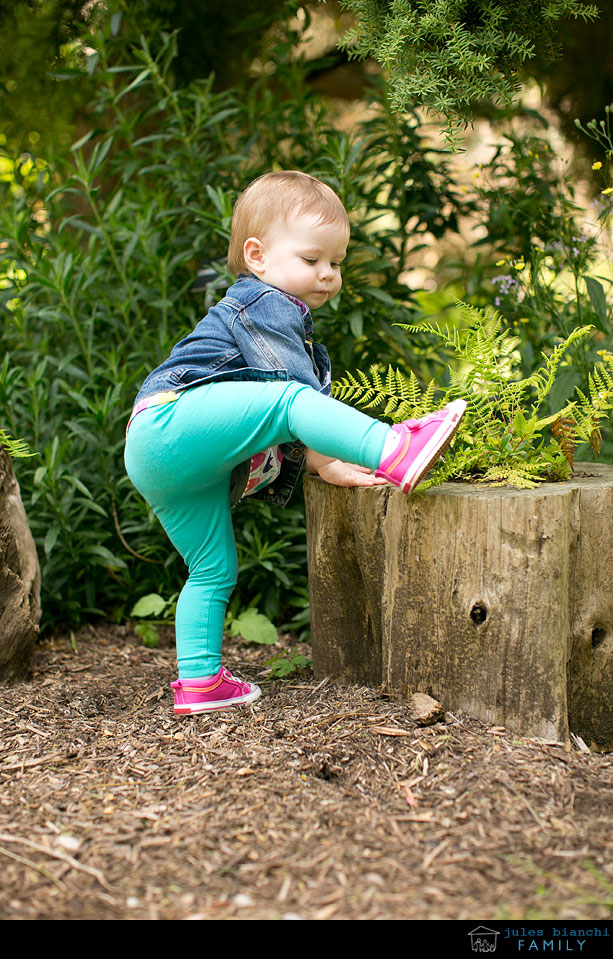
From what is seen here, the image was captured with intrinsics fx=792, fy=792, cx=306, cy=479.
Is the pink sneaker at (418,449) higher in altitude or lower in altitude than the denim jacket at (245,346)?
lower

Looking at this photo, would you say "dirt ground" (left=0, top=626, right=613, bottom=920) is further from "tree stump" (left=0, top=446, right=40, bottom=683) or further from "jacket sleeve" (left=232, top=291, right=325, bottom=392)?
"jacket sleeve" (left=232, top=291, right=325, bottom=392)

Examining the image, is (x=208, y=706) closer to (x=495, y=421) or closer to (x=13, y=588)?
(x=13, y=588)

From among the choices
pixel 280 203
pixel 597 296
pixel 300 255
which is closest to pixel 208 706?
pixel 300 255

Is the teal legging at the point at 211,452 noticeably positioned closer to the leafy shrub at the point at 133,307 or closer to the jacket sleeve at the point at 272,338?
the jacket sleeve at the point at 272,338

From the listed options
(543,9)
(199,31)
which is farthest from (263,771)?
(199,31)

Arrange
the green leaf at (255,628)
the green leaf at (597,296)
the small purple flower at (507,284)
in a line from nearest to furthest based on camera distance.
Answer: the green leaf at (597,296)
the green leaf at (255,628)
the small purple flower at (507,284)

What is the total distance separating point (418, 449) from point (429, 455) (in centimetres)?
4

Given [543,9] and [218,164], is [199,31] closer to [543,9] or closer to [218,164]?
[218,164]

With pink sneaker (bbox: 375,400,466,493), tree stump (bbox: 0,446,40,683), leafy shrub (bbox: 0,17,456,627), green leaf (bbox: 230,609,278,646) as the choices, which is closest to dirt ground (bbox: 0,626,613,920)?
tree stump (bbox: 0,446,40,683)

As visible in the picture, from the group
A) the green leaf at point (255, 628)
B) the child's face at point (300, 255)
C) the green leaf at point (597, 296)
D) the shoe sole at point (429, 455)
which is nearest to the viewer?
the shoe sole at point (429, 455)

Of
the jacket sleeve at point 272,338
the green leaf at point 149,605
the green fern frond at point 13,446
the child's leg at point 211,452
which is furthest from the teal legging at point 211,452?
the green leaf at point 149,605

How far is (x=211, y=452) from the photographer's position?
7.56ft

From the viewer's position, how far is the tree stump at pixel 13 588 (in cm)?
281
